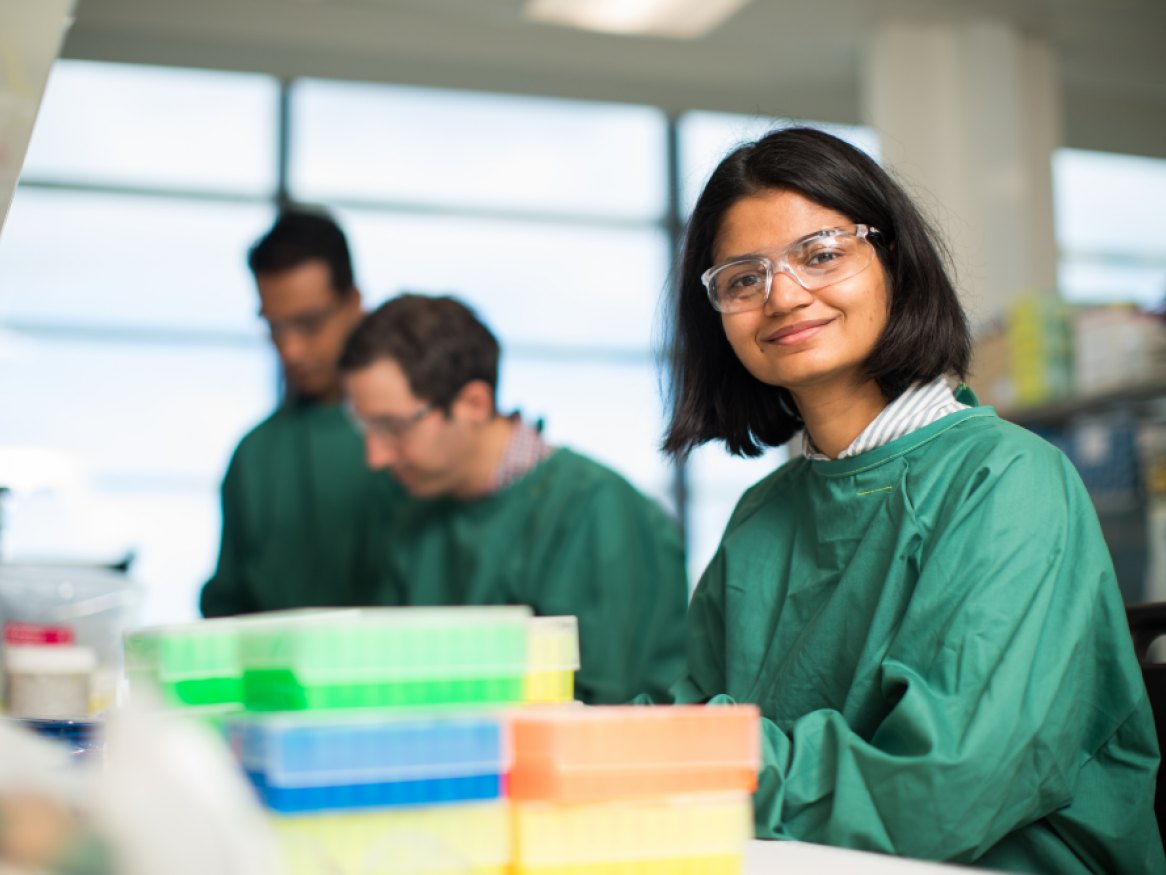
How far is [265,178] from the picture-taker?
5250 millimetres

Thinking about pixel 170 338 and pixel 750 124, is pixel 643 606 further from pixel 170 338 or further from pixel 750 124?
pixel 170 338

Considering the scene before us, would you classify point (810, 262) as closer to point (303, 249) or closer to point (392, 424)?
point (392, 424)

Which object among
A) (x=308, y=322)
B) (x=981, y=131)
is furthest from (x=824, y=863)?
(x=981, y=131)

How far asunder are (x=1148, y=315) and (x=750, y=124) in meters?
2.21

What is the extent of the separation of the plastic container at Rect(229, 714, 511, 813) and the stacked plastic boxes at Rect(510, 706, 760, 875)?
0.07 feet

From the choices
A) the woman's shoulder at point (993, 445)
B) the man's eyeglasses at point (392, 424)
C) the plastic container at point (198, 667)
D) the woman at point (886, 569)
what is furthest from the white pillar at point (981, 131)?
the plastic container at point (198, 667)

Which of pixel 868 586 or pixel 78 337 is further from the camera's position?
pixel 78 337

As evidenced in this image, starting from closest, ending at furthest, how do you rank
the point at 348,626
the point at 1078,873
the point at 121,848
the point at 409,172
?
the point at 121,848, the point at 348,626, the point at 1078,873, the point at 409,172

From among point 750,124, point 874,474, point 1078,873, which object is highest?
point 750,124

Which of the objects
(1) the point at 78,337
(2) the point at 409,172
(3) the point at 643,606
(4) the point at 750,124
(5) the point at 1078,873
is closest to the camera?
(5) the point at 1078,873

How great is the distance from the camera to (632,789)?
56 centimetres

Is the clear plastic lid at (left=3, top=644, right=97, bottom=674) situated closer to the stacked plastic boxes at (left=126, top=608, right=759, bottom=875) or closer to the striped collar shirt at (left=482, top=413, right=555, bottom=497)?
the stacked plastic boxes at (left=126, top=608, right=759, bottom=875)

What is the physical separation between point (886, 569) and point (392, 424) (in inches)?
48.8

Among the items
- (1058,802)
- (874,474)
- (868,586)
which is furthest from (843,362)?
(1058,802)
